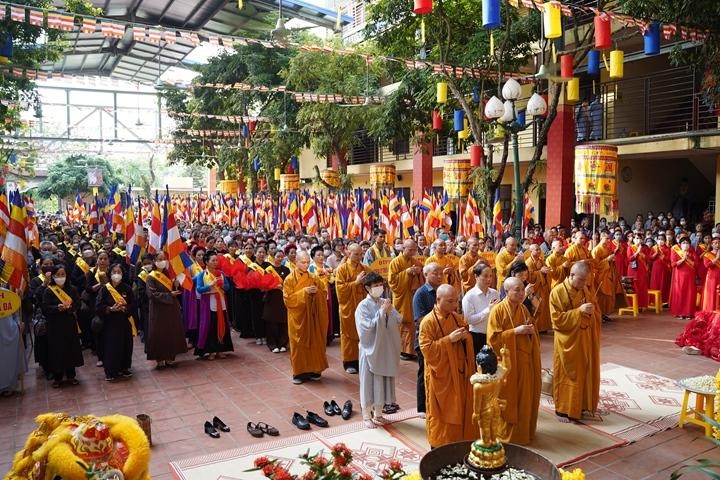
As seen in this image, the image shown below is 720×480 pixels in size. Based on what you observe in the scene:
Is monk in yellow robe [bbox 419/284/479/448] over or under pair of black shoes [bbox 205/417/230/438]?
over

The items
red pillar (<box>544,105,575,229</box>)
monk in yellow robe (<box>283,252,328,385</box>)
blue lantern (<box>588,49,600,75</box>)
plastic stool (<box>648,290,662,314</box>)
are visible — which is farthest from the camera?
red pillar (<box>544,105,575,229</box>)

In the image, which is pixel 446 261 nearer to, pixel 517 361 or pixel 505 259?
pixel 505 259

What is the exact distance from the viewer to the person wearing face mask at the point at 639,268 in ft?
41.2

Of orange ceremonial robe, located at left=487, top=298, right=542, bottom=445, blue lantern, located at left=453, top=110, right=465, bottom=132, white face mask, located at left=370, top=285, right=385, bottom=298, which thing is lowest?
orange ceremonial robe, located at left=487, top=298, right=542, bottom=445

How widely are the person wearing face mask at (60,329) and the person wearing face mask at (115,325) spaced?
0.36m

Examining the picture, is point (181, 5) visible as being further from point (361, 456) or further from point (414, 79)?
point (361, 456)

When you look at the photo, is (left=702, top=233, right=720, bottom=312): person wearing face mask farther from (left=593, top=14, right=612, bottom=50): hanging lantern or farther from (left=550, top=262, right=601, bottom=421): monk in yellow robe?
(left=550, top=262, right=601, bottom=421): monk in yellow robe

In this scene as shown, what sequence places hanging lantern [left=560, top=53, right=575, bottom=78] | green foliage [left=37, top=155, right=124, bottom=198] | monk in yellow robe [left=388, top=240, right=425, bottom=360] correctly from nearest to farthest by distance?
monk in yellow robe [left=388, top=240, right=425, bottom=360], hanging lantern [left=560, top=53, right=575, bottom=78], green foliage [left=37, top=155, right=124, bottom=198]

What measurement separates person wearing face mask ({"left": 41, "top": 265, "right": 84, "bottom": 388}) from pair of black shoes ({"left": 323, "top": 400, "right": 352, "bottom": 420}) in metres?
3.62

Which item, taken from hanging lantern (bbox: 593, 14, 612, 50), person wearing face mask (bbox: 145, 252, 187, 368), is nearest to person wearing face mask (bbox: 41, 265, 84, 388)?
person wearing face mask (bbox: 145, 252, 187, 368)

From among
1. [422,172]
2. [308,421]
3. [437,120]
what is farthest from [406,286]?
[422,172]

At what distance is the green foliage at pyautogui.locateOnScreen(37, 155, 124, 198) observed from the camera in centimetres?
3925

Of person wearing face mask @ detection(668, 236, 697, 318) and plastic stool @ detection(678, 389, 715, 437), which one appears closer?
plastic stool @ detection(678, 389, 715, 437)

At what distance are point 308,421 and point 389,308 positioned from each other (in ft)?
5.11
